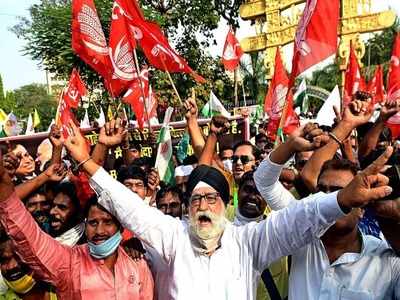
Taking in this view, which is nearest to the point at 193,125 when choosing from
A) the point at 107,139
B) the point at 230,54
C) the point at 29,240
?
the point at 107,139

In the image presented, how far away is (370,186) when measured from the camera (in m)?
1.95

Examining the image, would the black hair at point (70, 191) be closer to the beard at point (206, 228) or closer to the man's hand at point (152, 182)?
the man's hand at point (152, 182)

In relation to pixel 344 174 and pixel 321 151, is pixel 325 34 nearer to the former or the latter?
pixel 321 151

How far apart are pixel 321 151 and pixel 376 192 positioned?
0.82m

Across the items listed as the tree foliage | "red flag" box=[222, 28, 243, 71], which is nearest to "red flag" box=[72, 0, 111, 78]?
"red flag" box=[222, 28, 243, 71]

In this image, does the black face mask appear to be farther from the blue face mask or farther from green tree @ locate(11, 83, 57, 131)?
green tree @ locate(11, 83, 57, 131)

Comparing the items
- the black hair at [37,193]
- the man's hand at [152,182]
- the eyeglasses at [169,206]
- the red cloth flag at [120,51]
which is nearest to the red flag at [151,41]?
the red cloth flag at [120,51]

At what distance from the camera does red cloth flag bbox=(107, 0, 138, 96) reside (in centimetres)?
571

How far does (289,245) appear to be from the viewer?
2258 millimetres

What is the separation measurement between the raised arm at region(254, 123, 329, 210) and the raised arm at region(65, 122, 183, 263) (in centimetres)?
41

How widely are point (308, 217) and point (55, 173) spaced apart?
182 cm

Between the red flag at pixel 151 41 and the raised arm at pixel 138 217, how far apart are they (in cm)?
347

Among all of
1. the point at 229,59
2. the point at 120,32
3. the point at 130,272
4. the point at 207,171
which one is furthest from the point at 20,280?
the point at 229,59

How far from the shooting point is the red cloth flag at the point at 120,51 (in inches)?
225
